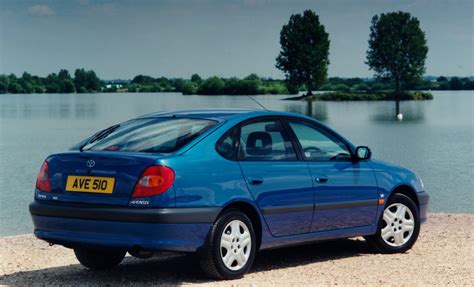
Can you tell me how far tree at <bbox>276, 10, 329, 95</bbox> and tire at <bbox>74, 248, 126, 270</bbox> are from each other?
121981mm

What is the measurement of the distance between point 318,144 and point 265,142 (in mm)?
867

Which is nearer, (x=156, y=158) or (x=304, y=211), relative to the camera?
(x=156, y=158)

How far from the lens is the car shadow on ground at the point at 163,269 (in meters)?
8.52

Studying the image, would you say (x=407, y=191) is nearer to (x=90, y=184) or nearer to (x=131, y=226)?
(x=131, y=226)

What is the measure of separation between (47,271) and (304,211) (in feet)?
8.30

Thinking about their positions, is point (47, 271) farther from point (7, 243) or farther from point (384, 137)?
point (384, 137)

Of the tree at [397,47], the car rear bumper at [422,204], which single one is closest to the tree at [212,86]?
the tree at [397,47]

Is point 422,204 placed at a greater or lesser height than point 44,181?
lesser

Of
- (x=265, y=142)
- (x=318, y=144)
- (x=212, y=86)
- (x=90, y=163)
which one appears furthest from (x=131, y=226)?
(x=212, y=86)

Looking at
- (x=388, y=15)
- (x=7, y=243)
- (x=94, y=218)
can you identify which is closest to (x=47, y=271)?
(x=94, y=218)

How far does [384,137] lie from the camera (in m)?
54.3

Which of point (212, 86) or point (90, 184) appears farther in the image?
point (212, 86)

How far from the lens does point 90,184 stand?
26.1 ft

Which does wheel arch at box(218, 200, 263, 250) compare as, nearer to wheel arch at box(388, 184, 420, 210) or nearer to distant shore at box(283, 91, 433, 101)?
wheel arch at box(388, 184, 420, 210)
